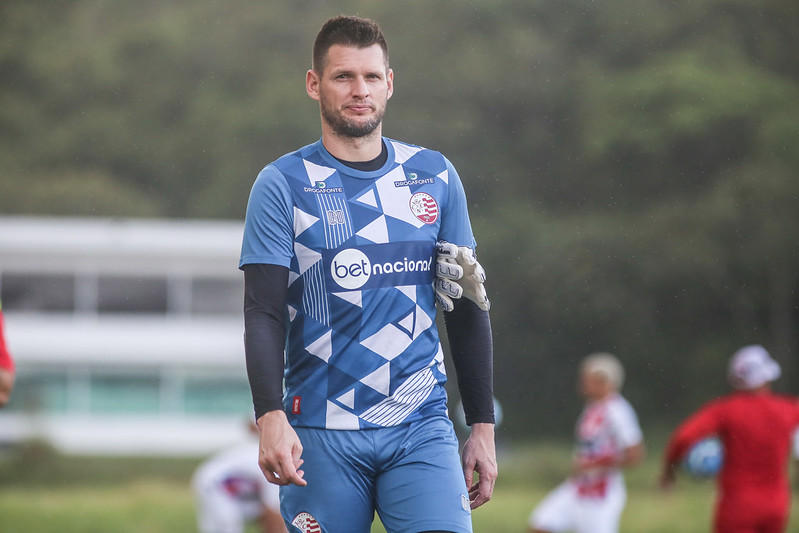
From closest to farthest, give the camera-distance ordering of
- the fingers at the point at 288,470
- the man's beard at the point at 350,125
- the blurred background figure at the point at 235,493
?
the fingers at the point at 288,470 < the man's beard at the point at 350,125 < the blurred background figure at the point at 235,493

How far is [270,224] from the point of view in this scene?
10.2 ft

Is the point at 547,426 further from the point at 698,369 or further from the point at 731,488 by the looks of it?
the point at 731,488

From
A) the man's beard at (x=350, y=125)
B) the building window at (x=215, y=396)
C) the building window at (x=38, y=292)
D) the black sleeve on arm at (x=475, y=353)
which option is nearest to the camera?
the man's beard at (x=350, y=125)

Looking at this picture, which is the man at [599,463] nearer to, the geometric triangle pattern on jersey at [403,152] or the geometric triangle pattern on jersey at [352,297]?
the geometric triangle pattern on jersey at [403,152]

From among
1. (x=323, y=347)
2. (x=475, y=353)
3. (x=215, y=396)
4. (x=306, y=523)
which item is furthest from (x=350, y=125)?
(x=215, y=396)

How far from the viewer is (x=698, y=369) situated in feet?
118

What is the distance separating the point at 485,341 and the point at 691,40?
4131 centimetres

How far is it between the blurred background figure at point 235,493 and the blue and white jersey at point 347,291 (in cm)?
556

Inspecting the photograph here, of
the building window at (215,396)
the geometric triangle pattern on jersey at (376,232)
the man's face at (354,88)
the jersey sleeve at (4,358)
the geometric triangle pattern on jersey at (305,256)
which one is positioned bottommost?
the jersey sleeve at (4,358)

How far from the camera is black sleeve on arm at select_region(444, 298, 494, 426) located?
3.38 m

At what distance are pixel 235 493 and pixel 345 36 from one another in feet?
20.1

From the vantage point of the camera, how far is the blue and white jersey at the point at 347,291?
3158 mm

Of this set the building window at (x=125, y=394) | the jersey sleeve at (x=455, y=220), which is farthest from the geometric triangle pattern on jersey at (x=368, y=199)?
the building window at (x=125, y=394)

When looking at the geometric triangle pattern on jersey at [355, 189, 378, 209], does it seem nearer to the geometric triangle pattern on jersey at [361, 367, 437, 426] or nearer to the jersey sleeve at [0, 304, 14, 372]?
the geometric triangle pattern on jersey at [361, 367, 437, 426]
